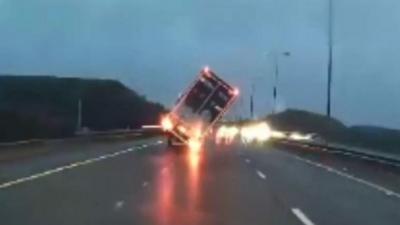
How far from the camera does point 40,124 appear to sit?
260ft

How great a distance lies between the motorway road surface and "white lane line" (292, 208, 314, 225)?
18 millimetres

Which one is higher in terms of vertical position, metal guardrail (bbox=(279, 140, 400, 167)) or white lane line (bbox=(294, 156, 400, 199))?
metal guardrail (bbox=(279, 140, 400, 167))

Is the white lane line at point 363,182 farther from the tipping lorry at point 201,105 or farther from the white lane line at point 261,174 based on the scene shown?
the tipping lorry at point 201,105

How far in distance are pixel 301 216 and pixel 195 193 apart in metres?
6.03

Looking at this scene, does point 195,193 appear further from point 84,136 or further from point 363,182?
point 84,136

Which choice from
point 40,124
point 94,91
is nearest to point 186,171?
point 40,124

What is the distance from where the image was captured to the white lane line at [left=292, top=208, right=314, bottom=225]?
16.8 m

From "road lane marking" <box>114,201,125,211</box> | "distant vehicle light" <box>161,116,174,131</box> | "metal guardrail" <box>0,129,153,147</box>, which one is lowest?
"road lane marking" <box>114,201,125,211</box>

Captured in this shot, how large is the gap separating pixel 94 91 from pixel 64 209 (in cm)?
14761

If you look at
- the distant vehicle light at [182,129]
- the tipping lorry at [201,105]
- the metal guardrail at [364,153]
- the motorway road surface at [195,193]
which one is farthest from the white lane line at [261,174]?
the distant vehicle light at [182,129]

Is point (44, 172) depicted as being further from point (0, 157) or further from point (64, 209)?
point (64, 209)

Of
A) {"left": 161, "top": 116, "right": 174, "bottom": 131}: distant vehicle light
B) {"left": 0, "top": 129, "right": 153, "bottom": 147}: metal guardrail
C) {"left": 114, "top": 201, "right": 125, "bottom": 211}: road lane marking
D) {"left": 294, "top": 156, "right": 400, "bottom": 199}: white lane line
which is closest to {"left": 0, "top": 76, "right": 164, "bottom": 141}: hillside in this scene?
{"left": 0, "top": 129, "right": 153, "bottom": 147}: metal guardrail

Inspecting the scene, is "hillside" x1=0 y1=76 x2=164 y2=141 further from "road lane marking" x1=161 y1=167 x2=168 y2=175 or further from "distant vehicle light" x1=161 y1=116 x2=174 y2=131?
"road lane marking" x1=161 y1=167 x2=168 y2=175

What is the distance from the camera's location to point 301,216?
706 inches
